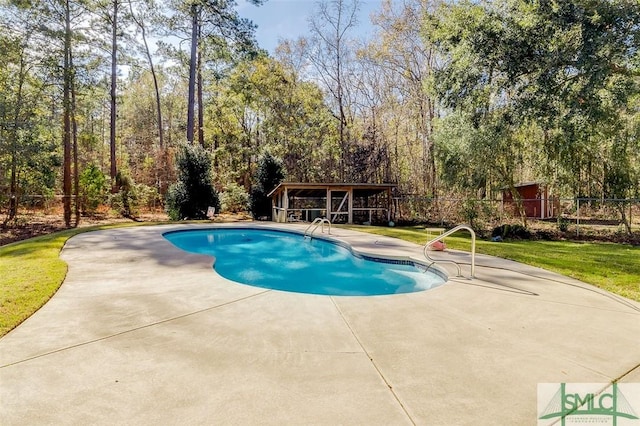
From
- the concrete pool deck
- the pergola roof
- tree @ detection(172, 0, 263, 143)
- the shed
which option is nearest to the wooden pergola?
the pergola roof

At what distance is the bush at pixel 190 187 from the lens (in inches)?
625

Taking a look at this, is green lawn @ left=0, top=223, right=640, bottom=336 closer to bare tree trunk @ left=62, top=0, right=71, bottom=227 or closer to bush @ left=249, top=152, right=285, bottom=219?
bare tree trunk @ left=62, top=0, right=71, bottom=227

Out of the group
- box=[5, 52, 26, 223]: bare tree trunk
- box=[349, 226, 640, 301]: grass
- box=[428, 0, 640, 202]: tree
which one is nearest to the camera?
box=[349, 226, 640, 301]: grass

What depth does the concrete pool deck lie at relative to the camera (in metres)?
1.92

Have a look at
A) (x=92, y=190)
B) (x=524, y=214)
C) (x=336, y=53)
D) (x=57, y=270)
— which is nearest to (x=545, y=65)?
(x=524, y=214)

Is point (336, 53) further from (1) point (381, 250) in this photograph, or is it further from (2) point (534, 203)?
(1) point (381, 250)

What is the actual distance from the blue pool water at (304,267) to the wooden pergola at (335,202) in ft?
13.9

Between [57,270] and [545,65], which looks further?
[545,65]

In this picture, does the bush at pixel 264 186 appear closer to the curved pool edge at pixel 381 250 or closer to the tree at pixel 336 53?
the tree at pixel 336 53

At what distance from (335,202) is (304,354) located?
1594cm

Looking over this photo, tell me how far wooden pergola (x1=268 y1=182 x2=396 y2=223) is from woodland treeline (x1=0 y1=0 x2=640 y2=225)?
5.91ft

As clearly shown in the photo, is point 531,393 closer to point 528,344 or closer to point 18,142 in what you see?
point 528,344

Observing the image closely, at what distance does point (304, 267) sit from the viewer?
755 cm

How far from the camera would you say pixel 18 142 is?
1109 cm
